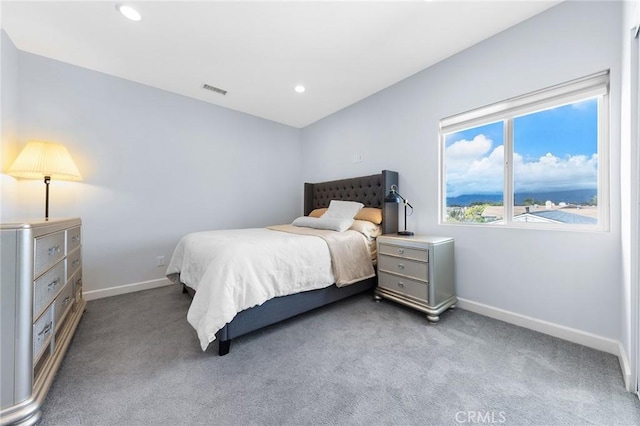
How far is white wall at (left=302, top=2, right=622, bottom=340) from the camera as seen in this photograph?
158cm

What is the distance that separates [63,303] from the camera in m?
1.68

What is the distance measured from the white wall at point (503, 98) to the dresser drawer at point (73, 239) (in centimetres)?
309

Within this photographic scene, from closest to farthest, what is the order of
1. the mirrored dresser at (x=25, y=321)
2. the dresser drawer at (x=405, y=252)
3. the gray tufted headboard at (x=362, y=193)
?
the mirrored dresser at (x=25, y=321) → the dresser drawer at (x=405, y=252) → the gray tufted headboard at (x=362, y=193)

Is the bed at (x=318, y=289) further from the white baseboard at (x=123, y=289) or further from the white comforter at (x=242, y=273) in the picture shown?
the white baseboard at (x=123, y=289)

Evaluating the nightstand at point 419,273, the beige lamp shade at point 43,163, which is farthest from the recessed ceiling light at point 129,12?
the nightstand at point 419,273

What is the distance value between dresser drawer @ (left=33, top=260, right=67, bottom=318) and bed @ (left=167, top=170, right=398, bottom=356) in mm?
724

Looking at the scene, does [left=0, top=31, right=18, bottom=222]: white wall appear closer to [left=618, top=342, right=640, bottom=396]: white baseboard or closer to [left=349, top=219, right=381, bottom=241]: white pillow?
[left=349, top=219, right=381, bottom=241]: white pillow

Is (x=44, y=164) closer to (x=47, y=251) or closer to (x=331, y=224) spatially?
(x=47, y=251)

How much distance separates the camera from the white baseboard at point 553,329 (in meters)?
1.55

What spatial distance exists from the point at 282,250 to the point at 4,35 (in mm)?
2991

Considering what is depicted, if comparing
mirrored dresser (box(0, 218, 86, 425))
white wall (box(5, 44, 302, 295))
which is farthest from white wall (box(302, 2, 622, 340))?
mirrored dresser (box(0, 218, 86, 425))

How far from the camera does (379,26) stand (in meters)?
1.98

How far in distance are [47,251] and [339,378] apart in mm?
1855

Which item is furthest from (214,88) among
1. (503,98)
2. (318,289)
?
(503,98)
